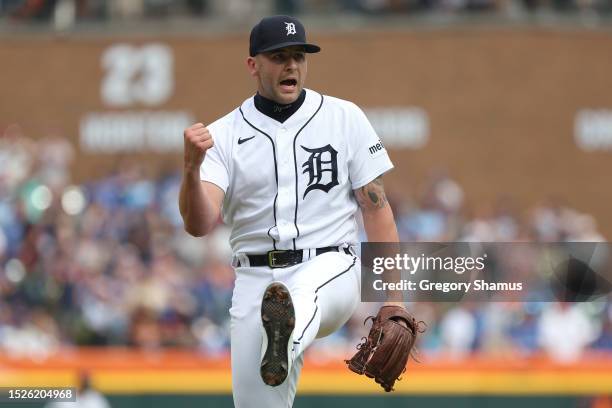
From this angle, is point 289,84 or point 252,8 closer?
point 289,84

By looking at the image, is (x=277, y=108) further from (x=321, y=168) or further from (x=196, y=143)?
(x=196, y=143)

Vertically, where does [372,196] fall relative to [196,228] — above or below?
above

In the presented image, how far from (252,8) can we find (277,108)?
12220 millimetres

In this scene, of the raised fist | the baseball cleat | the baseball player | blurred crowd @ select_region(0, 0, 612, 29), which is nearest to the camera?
the baseball cleat

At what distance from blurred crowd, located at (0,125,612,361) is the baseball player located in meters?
5.16

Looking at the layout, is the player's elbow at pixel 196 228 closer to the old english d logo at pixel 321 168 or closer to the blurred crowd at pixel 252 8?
the old english d logo at pixel 321 168

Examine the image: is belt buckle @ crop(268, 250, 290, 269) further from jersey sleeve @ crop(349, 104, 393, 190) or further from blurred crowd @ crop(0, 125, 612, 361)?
blurred crowd @ crop(0, 125, 612, 361)

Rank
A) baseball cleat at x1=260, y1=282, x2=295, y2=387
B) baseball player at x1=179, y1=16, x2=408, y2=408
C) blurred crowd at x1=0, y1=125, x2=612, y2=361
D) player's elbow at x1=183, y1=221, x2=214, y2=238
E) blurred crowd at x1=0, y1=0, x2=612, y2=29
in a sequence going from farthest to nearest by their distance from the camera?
blurred crowd at x1=0, y1=0, x2=612, y2=29
blurred crowd at x1=0, y1=125, x2=612, y2=361
baseball player at x1=179, y1=16, x2=408, y2=408
player's elbow at x1=183, y1=221, x2=214, y2=238
baseball cleat at x1=260, y1=282, x2=295, y2=387

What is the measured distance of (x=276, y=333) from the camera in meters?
5.89

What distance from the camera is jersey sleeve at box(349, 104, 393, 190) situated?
6.59 metres

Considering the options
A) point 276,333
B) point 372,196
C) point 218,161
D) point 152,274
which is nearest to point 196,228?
point 218,161

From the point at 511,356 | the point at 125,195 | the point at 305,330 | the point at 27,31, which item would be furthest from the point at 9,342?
the point at 305,330

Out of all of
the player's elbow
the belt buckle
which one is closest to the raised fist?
the player's elbow

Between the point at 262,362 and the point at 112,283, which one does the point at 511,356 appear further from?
the point at 262,362
